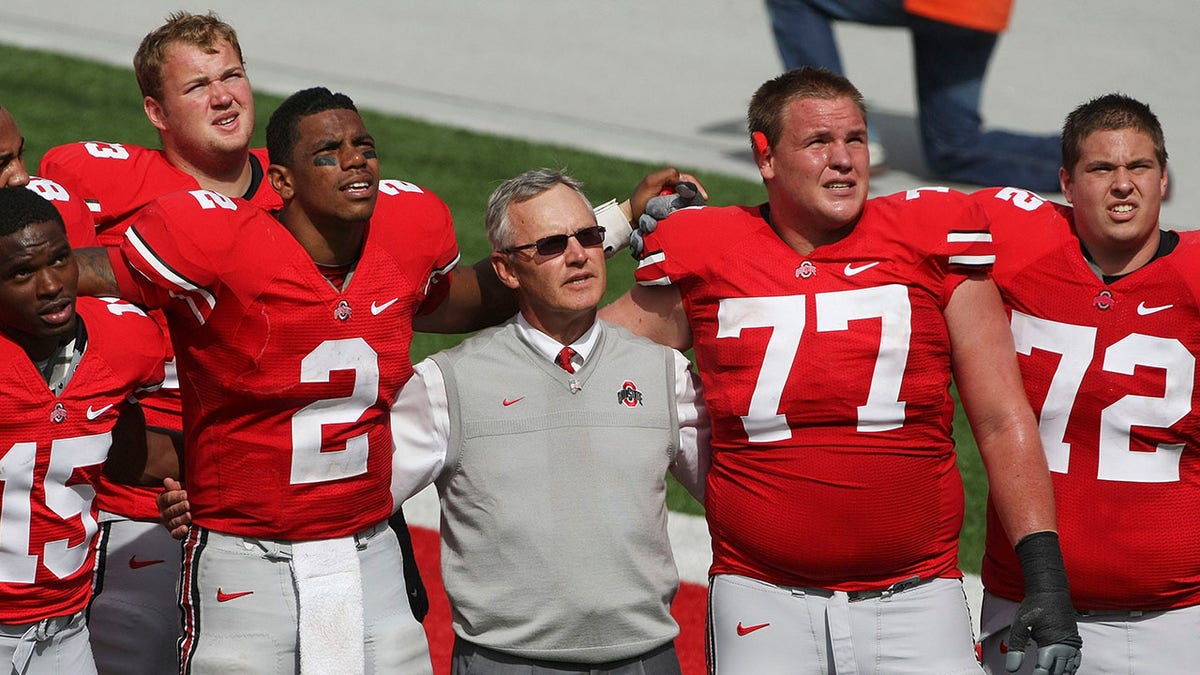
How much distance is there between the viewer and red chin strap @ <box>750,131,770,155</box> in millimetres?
3984

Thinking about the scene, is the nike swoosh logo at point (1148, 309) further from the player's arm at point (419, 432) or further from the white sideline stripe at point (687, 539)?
the white sideline stripe at point (687, 539)

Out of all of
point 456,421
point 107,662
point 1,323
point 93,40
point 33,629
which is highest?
point 93,40

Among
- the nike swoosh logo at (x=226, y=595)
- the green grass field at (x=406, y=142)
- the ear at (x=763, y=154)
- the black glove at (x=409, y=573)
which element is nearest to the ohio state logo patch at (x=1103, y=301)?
the ear at (x=763, y=154)

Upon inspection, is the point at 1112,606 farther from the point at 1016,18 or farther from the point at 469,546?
the point at 1016,18

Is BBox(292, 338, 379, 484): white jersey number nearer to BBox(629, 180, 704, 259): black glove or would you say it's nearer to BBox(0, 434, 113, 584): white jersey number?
BBox(0, 434, 113, 584): white jersey number

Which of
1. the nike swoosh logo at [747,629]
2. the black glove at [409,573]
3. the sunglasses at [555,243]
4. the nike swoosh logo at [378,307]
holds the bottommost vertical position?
the nike swoosh logo at [747,629]

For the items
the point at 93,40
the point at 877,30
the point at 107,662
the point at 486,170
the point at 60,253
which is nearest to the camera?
the point at 60,253

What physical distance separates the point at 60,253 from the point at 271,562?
32.1 inches

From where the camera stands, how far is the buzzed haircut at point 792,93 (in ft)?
12.9

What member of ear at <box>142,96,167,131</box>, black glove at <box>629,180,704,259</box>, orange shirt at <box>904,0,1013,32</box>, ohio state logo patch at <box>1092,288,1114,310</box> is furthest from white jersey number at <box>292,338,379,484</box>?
orange shirt at <box>904,0,1013,32</box>

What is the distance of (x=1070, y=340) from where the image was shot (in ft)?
12.8

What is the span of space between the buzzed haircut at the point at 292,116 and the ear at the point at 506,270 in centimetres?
50

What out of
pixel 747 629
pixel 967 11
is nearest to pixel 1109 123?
pixel 747 629

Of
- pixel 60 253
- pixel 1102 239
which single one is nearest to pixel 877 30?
pixel 1102 239
